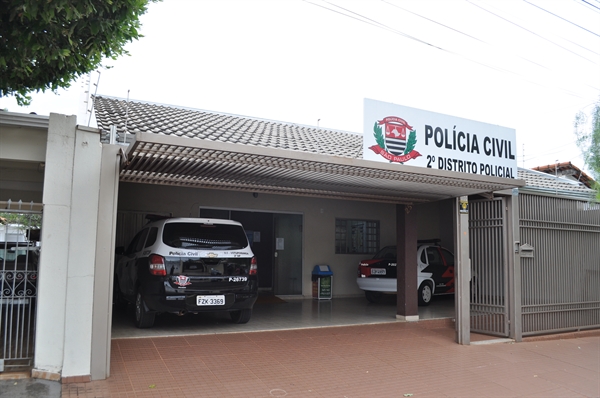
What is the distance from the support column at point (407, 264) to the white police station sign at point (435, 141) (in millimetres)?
2120

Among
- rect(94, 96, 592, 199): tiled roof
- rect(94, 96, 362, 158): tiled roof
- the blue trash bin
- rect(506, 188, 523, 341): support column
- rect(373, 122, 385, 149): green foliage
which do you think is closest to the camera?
rect(373, 122, 385, 149): green foliage

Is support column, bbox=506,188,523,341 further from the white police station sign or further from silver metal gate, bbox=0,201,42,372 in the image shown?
silver metal gate, bbox=0,201,42,372

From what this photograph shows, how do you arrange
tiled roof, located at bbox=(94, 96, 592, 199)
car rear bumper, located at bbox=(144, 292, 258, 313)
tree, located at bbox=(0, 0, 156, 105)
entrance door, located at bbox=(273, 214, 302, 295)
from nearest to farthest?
tree, located at bbox=(0, 0, 156, 105) → car rear bumper, located at bbox=(144, 292, 258, 313) → tiled roof, located at bbox=(94, 96, 592, 199) → entrance door, located at bbox=(273, 214, 302, 295)

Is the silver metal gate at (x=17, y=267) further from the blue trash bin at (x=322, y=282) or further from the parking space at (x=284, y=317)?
the blue trash bin at (x=322, y=282)

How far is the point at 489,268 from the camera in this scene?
30.1 feet

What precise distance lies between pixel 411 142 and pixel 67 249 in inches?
197

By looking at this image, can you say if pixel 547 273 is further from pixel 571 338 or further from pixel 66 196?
pixel 66 196

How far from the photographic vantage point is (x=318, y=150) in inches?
367

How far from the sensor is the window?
14.0m

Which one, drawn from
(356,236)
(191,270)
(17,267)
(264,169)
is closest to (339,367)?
(191,270)

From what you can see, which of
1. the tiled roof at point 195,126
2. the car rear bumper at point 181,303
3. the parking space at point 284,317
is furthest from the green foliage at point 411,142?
the parking space at point 284,317

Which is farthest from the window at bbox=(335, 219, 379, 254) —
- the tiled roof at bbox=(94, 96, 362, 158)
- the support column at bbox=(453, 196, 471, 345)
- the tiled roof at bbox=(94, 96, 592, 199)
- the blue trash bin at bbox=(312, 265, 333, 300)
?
the support column at bbox=(453, 196, 471, 345)

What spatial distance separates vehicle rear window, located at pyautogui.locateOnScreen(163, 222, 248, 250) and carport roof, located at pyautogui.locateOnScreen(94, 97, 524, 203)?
68 cm

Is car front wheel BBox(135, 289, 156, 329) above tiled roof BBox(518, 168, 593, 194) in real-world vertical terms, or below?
below
